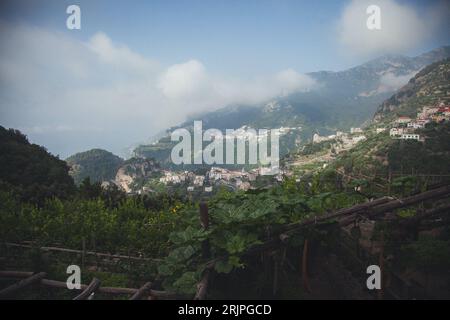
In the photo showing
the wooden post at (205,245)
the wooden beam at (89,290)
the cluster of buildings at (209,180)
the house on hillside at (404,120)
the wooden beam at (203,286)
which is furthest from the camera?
the house on hillside at (404,120)

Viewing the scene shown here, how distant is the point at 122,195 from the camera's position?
40.2 feet

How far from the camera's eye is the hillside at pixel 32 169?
13.9 metres

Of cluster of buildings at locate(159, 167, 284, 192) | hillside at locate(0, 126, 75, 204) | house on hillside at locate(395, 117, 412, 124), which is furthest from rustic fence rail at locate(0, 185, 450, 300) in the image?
house on hillside at locate(395, 117, 412, 124)

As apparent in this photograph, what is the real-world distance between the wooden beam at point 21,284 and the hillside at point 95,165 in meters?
78.3

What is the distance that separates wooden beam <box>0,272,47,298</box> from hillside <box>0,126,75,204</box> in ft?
27.7

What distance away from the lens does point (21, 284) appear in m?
4.43

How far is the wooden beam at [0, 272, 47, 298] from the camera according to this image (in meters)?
4.10

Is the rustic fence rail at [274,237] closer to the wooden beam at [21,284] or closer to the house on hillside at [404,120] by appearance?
the wooden beam at [21,284]

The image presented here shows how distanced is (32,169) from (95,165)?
8246 cm

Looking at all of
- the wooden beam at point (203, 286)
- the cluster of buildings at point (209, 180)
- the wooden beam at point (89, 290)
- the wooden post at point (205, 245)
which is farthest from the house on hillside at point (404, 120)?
the wooden beam at point (89, 290)

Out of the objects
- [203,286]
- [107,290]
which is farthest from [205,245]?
[107,290]
